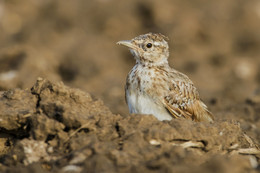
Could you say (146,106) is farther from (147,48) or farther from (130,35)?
(130,35)

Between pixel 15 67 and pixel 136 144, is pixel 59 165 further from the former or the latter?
pixel 15 67

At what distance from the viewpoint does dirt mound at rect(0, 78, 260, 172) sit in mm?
4551

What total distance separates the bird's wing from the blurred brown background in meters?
4.80

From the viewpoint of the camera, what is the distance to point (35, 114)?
5312 mm

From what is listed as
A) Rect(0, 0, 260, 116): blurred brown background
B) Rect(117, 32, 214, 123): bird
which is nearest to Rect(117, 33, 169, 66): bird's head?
Rect(117, 32, 214, 123): bird

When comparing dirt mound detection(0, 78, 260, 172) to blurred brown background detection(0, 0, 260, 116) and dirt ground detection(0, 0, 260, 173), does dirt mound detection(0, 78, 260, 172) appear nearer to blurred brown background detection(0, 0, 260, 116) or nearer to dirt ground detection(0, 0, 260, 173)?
dirt ground detection(0, 0, 260, 173)

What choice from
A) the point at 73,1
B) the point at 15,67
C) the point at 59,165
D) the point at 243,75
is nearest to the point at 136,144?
the point at 59,165

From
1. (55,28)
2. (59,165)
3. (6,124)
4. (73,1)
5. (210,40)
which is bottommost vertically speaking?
(59,165)

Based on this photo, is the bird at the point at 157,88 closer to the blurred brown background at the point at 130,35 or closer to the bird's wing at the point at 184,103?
the bird's wing at the point at 184,103

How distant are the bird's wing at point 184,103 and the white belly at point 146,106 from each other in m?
0.10

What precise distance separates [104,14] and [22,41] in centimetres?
295

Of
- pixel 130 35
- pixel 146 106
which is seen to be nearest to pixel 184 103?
pixel 146 106

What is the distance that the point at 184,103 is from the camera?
7145 millimetres

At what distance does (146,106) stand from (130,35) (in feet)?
30.7
